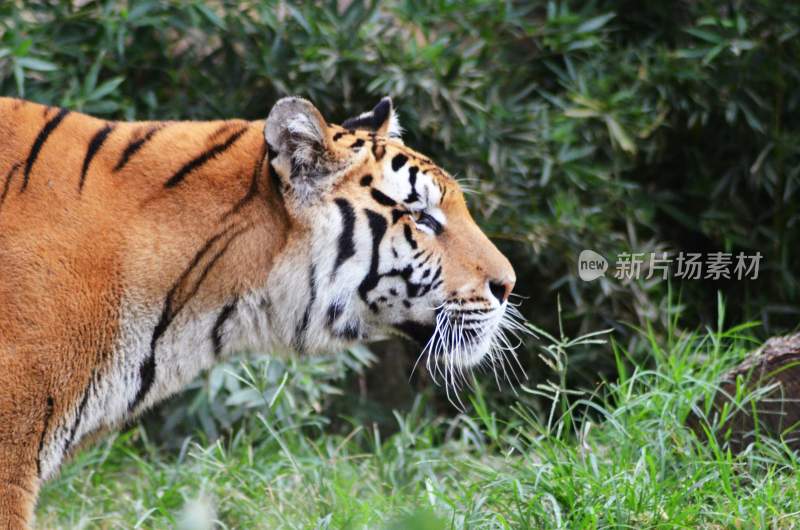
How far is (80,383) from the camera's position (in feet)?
9.57


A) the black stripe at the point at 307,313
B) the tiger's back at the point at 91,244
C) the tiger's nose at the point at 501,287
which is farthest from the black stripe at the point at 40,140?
the tiger's nose at the point at 501,287

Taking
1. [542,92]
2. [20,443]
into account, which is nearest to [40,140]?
[20,443]

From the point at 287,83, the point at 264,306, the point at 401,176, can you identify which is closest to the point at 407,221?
the point at 401,176

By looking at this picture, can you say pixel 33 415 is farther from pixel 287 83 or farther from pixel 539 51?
pixel 539 51

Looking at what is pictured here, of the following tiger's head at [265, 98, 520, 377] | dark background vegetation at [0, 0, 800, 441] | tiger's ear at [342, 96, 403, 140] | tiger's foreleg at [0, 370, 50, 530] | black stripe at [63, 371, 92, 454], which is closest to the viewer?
tiger's foreleg at [0, 370, 50, 530]

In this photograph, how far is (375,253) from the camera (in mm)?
3158

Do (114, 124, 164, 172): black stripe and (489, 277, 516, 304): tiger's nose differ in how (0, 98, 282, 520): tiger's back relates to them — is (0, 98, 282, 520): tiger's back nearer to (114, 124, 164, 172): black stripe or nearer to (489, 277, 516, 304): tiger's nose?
(114, 124, 164, 172): black stripe

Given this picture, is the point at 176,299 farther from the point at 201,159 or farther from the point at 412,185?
the point at 412,185

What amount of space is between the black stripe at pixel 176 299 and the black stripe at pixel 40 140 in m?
0.50

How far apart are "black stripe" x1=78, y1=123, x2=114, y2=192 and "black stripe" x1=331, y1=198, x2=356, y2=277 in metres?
0.70

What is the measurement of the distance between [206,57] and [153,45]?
0.86 ft

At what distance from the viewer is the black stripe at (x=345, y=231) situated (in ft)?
10.2

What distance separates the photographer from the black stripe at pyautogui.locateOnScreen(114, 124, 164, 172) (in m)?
3.10

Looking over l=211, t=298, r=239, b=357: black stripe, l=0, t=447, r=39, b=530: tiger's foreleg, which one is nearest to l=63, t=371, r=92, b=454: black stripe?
l=0, t=447, r=39, b=530: tiger's foreleg
